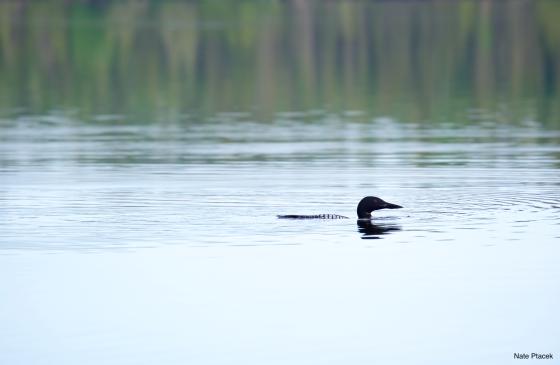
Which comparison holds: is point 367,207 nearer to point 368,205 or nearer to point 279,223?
point 368,205

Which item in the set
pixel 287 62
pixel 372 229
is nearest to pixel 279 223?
pixel 372 229

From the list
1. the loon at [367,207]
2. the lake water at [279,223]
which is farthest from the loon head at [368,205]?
the lake water at [279,223]

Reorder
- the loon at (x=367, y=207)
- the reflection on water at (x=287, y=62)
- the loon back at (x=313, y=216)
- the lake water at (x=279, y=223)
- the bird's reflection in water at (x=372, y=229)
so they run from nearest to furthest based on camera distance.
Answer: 1. the lake water at (x=279, y=223)
2. the bird's reflection in water at (x=372, y=229)
3. the loon back at (x=313, y=216)
4. the loon at (x=367, y=207)
5. the reflection on water at (x=287, y=62)

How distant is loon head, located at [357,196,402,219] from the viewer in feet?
66.2

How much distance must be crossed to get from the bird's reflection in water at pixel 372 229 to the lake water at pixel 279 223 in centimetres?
5

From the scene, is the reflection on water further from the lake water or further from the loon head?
the loon head

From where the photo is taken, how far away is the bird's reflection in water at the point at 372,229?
1919 cm

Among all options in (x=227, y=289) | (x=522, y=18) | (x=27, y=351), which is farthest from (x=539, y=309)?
(x=522, y=18)

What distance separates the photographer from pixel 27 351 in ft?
45.5

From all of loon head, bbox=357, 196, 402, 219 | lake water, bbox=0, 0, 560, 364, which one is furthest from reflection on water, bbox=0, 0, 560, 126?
loon head, bbox=357, 196, 402, 219

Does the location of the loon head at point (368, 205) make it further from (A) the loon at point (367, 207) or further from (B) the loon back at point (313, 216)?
(B) the loon back at point (313, 216)

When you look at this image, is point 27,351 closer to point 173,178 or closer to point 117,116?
point 173,178

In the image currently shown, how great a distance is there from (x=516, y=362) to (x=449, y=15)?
8342 cm

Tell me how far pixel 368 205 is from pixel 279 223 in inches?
47.9
